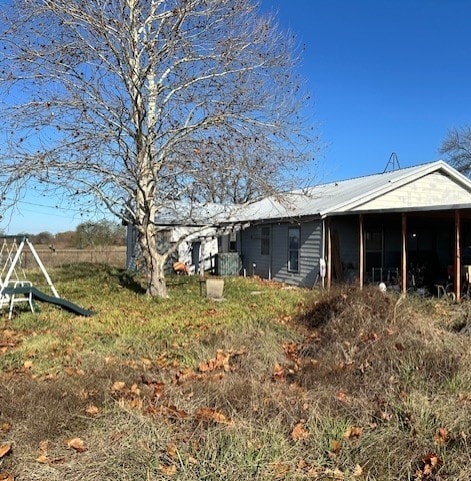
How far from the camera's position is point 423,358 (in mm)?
5117

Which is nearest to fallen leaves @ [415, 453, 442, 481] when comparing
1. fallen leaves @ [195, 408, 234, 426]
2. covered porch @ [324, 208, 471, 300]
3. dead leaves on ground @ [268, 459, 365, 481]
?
dead leaves on ground @ [268, 459, 365, 481]

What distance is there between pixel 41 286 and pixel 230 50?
988 centimetres

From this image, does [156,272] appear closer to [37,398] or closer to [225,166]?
[225,166]

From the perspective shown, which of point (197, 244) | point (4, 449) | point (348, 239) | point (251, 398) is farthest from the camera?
→ point (197, 244)

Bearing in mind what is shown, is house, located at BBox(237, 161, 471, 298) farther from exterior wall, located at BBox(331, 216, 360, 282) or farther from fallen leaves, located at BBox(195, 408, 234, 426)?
fallen leaves, located at BBox(195, 408, 234, 426)

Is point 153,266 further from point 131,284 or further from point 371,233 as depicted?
point 371,233

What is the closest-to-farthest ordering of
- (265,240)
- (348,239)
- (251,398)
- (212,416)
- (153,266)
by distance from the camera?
(212,416)
(251,398)
(153,266)
(348,239)
(265,240)

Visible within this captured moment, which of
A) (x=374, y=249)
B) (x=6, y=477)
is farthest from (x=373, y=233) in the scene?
(x=6, y=477)

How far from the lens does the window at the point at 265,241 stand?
19.7m

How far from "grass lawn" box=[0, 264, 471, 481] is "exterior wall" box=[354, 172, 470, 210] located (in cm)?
831

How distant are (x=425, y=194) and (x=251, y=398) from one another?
1492 cm

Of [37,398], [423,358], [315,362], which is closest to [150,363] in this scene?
[37,398]

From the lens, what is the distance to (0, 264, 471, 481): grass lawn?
3.20m

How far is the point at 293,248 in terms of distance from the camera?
1753 cm
